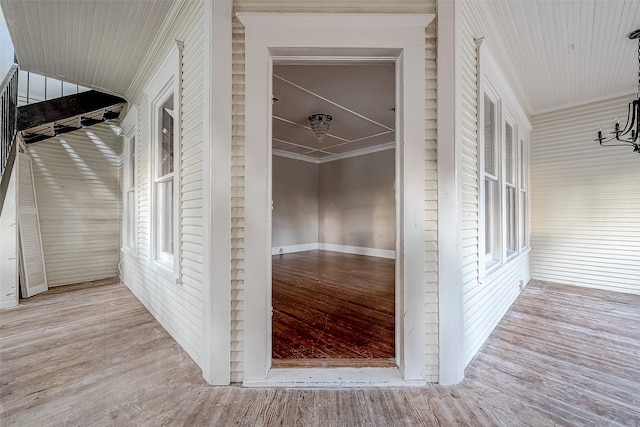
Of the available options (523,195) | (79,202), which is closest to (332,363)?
(523,195)

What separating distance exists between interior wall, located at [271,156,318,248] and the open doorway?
0.03m

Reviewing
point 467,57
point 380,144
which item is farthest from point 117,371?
point 380,144

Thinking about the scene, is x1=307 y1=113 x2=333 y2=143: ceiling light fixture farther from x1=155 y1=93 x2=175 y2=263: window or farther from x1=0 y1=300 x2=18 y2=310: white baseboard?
x1=0 y1=300 x2=18 y2=310: white baseboard

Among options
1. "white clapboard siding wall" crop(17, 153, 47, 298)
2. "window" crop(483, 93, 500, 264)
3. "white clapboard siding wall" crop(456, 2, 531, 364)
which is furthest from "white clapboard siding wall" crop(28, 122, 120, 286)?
"window" crop(483, 93, 500, 264)

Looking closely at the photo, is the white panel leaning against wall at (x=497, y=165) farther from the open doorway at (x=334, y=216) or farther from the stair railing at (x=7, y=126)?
the stair railing at (x=7, y=126)

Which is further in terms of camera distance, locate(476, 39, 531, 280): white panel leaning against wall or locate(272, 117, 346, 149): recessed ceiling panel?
locate(272, 117, 346, 149): recessed ceiling panel

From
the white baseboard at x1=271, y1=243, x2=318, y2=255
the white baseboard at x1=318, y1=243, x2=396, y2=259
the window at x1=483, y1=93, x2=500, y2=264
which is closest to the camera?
the window at x1=483, y1=93, x2=500, y2=264

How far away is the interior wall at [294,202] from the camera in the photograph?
705cm

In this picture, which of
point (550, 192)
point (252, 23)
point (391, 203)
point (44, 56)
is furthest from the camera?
point (391, 203)

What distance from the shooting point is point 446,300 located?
1.69 meters

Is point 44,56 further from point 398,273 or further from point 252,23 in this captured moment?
point 398,273

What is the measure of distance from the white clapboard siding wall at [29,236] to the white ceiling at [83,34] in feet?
4.58

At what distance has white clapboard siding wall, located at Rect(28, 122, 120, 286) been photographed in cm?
392

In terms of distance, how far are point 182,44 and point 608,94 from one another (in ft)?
18.5
